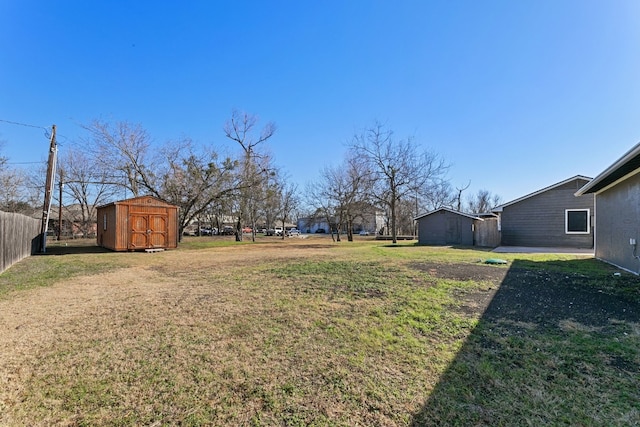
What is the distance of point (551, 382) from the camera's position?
233 centimetres

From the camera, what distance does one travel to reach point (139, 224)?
48.8 feet

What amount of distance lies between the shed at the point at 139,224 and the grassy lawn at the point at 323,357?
9.76 metres

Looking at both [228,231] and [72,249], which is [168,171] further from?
[228,231]

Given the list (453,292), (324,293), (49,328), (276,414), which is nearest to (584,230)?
(453,292)

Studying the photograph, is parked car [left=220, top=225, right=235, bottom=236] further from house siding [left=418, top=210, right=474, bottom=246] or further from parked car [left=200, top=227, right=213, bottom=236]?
house siding [left=418, top=210, right=474, bottom=246]

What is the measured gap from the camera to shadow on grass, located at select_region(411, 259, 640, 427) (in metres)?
1.96

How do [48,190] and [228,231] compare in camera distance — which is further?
[228,231]

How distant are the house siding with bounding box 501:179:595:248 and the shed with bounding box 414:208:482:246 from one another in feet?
6.46

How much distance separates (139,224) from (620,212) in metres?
18.0

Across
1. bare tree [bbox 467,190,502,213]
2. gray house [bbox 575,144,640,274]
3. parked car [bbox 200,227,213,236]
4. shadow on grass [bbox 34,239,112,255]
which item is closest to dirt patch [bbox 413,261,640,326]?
gray house [bbox 575,144,640,274]

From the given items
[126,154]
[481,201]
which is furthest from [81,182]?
[481,201]

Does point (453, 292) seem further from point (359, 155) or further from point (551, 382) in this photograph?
point (359, 155)

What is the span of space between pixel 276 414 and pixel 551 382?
2062mm

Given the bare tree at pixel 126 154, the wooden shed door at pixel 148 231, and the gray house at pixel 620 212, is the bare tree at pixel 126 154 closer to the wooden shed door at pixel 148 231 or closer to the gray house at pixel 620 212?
the wooden shed door at pixel 148 231
